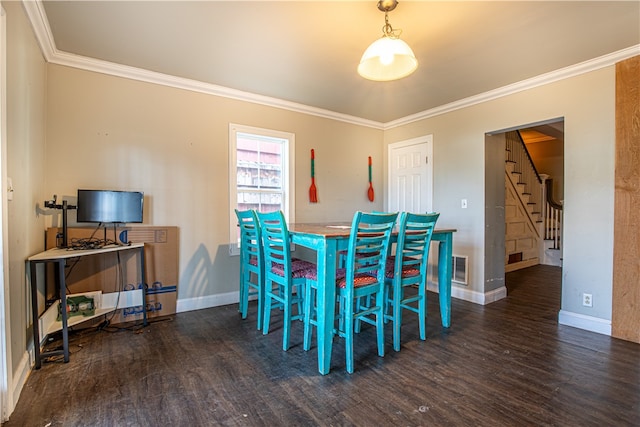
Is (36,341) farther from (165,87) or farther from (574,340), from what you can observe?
(574,340)

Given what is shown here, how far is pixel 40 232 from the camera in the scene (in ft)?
8.01

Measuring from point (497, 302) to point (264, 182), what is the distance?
310 centimetres

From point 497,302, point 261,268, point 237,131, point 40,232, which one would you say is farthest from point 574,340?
point 40,232

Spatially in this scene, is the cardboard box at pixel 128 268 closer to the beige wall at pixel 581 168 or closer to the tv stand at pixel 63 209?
the tv stand at pixel 63 209

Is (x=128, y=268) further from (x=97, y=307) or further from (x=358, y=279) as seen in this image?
(x=358, y=279)

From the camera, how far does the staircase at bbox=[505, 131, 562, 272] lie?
5.40 m

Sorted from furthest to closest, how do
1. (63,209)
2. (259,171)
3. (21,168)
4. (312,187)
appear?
1. (312,187)
2. (259,171)
3. (63,209)
4. (21,168)

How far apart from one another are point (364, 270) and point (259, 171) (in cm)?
212

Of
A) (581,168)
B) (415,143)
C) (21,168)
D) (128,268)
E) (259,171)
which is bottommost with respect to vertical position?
(128,268)

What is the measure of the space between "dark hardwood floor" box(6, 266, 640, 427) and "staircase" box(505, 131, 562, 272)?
9.98 feet

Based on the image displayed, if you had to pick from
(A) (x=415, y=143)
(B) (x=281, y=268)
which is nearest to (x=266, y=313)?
(B) (x=281, y=268)

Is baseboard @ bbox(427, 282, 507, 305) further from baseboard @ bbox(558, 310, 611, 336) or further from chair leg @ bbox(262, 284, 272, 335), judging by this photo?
chair leg @ bbox(262, 284, 272, 335)

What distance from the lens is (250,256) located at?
3193 mm

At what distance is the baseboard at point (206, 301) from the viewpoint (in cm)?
326
